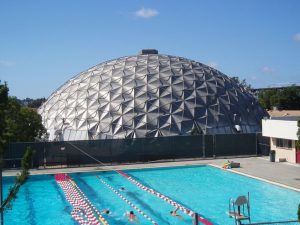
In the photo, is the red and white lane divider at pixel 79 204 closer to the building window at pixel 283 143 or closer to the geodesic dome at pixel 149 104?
the geodesic dome at pixel 149 104

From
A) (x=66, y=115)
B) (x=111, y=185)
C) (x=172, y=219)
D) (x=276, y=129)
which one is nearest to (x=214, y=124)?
(x=276, y=129)

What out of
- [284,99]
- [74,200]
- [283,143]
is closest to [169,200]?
[74,200]

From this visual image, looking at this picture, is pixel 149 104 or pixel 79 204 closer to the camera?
pixel 79 204

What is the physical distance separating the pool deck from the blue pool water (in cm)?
88

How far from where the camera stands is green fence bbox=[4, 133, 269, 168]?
3316 cm

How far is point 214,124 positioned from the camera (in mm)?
42625

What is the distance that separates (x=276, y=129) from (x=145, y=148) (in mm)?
10768

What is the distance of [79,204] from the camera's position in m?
21.8

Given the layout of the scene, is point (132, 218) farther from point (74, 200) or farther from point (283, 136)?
point (283, 136)

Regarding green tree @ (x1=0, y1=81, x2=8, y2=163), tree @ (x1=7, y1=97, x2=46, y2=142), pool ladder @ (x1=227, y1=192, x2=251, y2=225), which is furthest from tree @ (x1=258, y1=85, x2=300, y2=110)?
green tree @ (x1=0, y1=81, x2=8, y2=163)

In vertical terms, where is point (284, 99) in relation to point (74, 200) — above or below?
above

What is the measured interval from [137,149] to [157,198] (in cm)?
1316

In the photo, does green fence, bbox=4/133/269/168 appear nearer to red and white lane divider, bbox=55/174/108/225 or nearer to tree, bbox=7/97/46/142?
tree, bbox=7/97/46/142

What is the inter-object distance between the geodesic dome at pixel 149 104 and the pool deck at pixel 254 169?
6118mm
